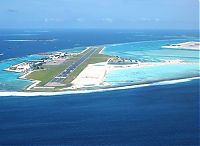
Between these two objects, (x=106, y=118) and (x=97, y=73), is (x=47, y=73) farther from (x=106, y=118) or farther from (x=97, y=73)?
(x=106, y=118)

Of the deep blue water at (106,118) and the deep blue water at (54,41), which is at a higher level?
the deep blue water at (54,41)

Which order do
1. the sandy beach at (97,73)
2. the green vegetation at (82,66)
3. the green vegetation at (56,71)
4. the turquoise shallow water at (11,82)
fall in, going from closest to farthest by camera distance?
the turquoise shallow water at (11,82), the sandy beach at (97,73), the green vegetation at (82,66), the green vegetation at (56,71)

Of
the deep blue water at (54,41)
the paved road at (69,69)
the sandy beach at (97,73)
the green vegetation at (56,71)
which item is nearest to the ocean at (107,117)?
the sandy beach at (97,73)

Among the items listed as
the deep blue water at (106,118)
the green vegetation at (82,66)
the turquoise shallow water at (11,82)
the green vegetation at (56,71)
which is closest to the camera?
the deep blue water at (106,118)

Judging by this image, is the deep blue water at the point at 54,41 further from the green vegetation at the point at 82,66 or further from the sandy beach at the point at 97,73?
the sandy beach at the point at 97,73

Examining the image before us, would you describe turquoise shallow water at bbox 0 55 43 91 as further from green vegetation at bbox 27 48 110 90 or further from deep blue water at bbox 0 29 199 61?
deep blue water at bbox 0 29 199 61

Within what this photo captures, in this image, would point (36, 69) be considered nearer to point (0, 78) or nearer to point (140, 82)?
point (0, 78)

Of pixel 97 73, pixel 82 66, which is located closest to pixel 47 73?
pixel 97 73
